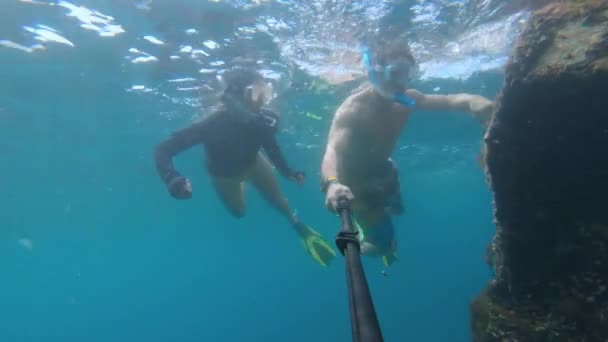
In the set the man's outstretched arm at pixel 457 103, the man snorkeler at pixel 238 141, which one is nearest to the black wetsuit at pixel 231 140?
the man snorkeler at pixel 238 141

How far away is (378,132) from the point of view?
712cm

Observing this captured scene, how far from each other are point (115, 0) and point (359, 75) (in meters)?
8.12

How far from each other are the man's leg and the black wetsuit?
411 millimetres

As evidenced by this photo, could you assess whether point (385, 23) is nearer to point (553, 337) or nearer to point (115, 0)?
point (115, 0)

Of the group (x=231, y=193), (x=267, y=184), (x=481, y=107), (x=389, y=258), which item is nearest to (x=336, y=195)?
(x=481, y=107)

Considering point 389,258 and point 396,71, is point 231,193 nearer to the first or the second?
point 389,258

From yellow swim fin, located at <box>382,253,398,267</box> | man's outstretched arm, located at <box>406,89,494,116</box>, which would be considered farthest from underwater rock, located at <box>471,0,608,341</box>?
yellow swim fin, located at <box>382,253,398,267</box>

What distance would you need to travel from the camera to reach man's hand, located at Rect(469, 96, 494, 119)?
550 centimetres

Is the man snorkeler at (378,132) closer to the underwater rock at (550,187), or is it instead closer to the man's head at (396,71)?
the man's head at (396,71)

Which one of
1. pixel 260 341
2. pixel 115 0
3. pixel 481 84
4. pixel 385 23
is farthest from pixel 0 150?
pixel 260 341

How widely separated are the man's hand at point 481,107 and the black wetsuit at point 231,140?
3.78 metres

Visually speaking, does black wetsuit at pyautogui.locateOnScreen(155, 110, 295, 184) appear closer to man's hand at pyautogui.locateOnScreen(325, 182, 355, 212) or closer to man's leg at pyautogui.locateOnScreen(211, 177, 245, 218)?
man's leg at pyautogui.locateOnScreen(211, 177, 245, 218)

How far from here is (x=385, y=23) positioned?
9883 millimetres

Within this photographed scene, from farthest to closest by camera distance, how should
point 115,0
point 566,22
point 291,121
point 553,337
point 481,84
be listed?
point 291,121 < point 481,84 < point 115,0 < point 566,22 < point 553,337
